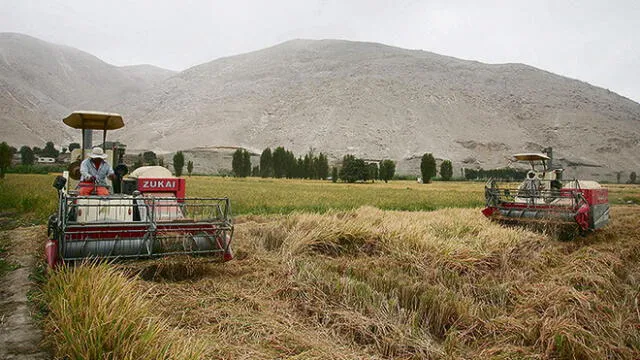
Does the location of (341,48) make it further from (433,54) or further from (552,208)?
(552,208)

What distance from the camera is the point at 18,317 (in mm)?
3789

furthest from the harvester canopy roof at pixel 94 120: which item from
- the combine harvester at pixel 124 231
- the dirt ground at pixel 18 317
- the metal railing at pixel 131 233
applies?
the dirt ground at pixel 18 317

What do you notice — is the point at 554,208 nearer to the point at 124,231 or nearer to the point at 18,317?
the point at 124,231

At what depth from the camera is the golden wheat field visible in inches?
125

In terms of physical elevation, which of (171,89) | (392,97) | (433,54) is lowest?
(392,97)

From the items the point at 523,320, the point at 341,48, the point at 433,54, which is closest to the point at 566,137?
the point at 433,54

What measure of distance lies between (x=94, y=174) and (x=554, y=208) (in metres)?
11.0

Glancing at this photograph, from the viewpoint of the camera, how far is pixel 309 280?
4980 millimetres

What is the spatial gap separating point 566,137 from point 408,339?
136 metres

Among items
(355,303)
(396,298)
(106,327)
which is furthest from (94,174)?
(396,298)

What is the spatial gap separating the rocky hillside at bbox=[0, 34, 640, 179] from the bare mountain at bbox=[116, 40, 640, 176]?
0.47 metres

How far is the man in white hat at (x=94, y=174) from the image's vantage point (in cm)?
655

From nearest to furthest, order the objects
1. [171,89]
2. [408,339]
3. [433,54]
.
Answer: [408,339], [171,89], [433,54]

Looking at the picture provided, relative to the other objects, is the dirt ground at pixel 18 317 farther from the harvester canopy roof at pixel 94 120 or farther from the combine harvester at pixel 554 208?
the combine harvester at pixel 554 208
